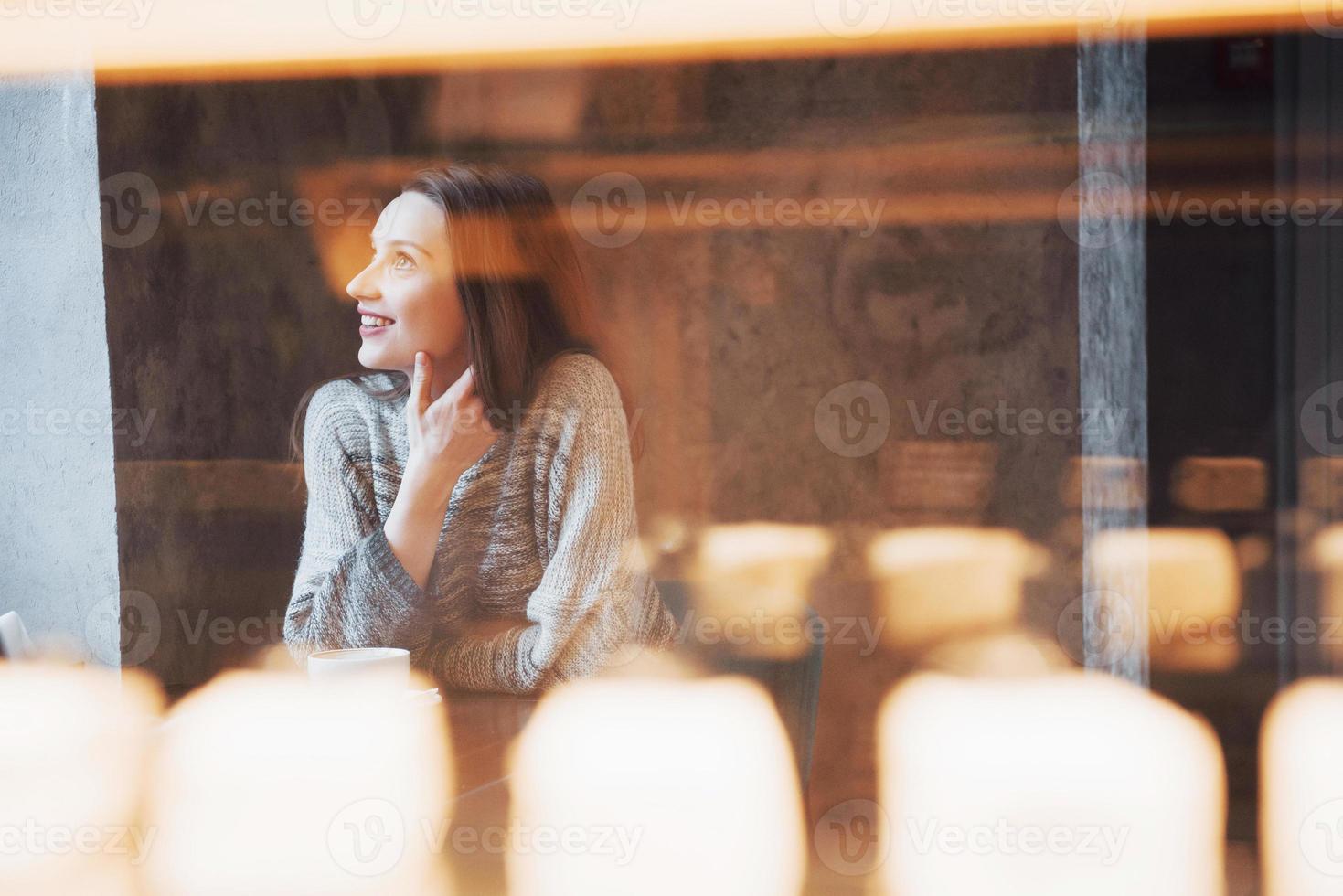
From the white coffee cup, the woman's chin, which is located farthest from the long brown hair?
the white coffee cup

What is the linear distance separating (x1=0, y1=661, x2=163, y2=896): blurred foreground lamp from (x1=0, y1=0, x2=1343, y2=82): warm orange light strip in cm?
125

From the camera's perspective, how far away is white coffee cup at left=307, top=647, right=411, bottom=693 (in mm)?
2098

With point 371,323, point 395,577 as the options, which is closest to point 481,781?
point 395,577

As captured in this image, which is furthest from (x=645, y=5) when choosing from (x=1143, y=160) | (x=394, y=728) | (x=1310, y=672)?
(x=1310, y=672)

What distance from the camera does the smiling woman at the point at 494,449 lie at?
2.09 m

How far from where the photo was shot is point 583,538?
2.10 m

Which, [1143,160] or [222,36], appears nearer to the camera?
[1143,160]

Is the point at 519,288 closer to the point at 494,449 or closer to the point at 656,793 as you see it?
the point at 494,449

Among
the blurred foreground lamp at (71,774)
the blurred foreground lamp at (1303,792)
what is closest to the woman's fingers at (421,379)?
the blurred foreground lamp at (71,774)

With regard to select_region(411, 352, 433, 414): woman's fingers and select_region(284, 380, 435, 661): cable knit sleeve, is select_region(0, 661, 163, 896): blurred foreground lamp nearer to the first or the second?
select_region(284, 380, 435, 661): cable knit sleeve

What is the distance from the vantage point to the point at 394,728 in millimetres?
2086

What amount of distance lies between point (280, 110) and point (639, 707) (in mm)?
1355

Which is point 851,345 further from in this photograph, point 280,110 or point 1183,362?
point 280,110

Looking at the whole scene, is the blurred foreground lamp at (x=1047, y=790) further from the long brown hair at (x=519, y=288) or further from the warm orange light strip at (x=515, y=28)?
the warm orange light strip at (x=515, y=28)
